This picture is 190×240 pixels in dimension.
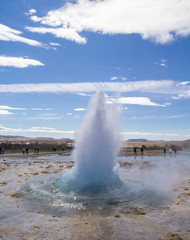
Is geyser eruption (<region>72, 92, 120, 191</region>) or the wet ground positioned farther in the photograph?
geyser eruption (<region>72, 92, 120, 191</region>)

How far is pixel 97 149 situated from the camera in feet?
45.3

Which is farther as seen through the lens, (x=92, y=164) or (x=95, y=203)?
(x=92, y=164)

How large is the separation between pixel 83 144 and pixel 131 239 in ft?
25.7

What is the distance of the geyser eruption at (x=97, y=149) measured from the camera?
13492 mm

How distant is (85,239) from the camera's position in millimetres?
6641

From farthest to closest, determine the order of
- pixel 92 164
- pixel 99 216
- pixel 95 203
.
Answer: pixel 92 164
pixel 95 203
pixel 99 216

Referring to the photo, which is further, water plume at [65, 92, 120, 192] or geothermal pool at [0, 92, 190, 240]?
water plume at [65, 92, 120, 192]

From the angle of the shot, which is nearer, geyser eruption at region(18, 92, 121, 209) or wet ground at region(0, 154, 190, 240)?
wet ground at region(0, 154, 190, 240)

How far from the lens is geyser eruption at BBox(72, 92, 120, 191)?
13.5 meters

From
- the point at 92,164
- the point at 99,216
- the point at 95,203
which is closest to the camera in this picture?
the point at 99,216

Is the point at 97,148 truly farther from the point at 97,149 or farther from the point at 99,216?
the point at 99,216

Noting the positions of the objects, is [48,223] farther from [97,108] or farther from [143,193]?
[97,108]

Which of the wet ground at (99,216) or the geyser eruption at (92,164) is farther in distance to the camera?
the geyser eruption at (92,164)

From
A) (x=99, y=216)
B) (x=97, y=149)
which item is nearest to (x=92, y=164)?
(x=97, y=149)
